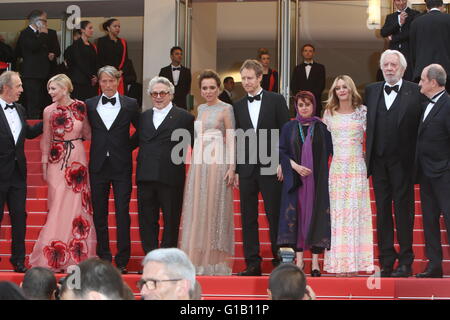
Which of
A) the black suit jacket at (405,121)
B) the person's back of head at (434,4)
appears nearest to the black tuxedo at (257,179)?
the black suit jacket at (405,121)

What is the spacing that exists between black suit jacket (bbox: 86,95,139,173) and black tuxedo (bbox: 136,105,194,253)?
17cm

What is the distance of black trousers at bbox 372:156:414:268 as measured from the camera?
23.6 feet

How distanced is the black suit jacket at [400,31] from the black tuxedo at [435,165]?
2.89 m

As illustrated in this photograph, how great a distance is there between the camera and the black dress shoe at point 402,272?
711cm

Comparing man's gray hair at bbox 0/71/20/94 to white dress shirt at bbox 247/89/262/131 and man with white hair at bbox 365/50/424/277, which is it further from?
man with white hair at bbox 365/50/424/277

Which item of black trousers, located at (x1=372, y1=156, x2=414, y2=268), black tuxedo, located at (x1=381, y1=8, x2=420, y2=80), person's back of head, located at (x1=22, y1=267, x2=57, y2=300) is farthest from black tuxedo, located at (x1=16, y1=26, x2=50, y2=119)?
person's back of head, located at (x1=22, y1=267, x2=57, y2=300)

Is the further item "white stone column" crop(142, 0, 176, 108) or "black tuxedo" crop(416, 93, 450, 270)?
"white stone column" crop(142, 0, 176, 108)

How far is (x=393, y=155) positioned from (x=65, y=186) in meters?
2.87

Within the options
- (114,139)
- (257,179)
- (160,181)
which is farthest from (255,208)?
(114,139)

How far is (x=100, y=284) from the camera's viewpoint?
338cm

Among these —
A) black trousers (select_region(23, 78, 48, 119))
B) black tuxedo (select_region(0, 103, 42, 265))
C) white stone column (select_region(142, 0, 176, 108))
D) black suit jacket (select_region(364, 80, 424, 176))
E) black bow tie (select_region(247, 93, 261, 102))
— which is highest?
white stone column (select_region(142, 0, 176, 108))

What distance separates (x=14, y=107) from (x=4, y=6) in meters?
8.80
